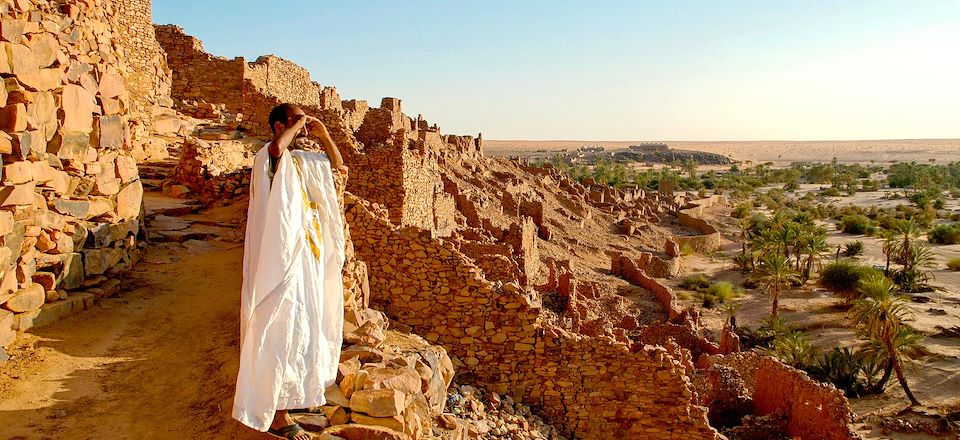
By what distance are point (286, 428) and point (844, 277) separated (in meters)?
30.1

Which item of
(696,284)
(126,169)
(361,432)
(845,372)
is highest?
(126,169)

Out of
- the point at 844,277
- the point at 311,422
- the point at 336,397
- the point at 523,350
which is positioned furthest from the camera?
the point at 844,277

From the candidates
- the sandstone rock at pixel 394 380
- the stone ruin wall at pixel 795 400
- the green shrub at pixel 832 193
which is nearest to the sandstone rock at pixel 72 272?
the sandstone rock at pixel 394 380

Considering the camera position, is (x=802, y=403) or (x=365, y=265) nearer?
(x=365, y=265)

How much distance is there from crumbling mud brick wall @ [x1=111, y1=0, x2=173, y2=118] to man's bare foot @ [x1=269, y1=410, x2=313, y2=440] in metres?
9.79

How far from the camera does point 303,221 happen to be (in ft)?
14.4

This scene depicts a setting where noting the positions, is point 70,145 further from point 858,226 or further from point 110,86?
point 858,226

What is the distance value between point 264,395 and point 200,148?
6.89 meters

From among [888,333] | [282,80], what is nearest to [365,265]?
[282,80]

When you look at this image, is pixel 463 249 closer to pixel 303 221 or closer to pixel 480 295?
pixel 480 295

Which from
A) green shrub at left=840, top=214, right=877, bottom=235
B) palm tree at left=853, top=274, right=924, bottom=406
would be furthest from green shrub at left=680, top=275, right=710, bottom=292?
green shrub at left=840, top=214, right=877, bottom=235

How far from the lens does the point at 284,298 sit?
13.4ft

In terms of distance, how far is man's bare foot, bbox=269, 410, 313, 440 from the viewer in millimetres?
4109

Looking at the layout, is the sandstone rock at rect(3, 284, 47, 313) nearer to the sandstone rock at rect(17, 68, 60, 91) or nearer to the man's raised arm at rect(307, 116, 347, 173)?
the sandstone rock at rect(17, 68, 60, 91)
